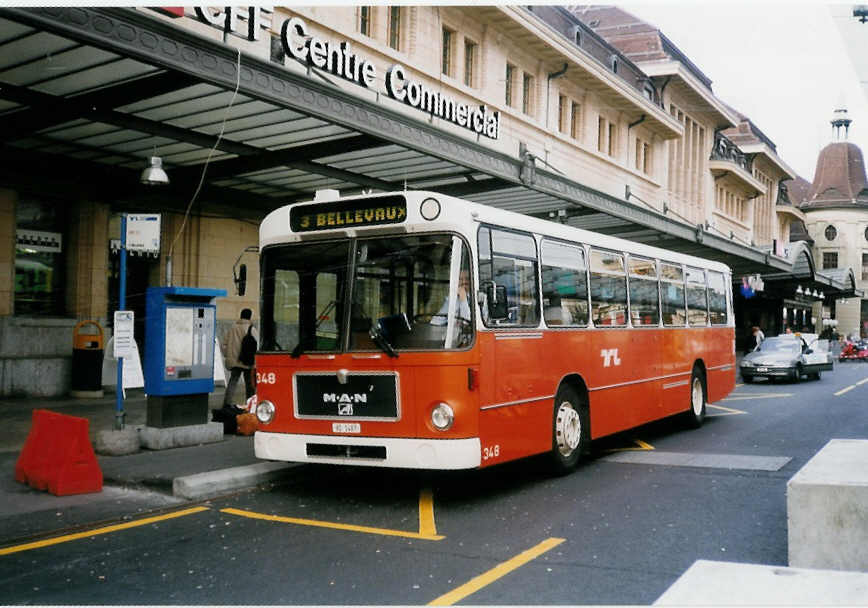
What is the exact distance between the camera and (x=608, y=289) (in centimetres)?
1098

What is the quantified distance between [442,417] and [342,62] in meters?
7.70

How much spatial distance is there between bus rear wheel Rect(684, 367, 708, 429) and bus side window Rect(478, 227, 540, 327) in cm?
606

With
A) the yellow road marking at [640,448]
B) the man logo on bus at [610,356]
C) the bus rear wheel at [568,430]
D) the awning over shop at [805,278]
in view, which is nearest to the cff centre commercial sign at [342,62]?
the man logo on bus at [610,356]

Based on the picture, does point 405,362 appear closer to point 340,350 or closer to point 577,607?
point 340,350

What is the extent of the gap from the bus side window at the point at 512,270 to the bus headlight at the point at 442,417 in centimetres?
91

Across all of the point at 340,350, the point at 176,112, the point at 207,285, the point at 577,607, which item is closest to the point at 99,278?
the point at 207,285

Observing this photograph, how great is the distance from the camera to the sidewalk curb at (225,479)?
8.21m

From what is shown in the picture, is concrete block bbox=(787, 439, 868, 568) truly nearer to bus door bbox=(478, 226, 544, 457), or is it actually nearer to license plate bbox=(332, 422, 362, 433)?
bus door bbox=(478, 226, 544, 457)

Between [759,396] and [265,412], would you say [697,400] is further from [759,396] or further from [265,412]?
[265,412]

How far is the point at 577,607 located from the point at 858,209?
92318mm

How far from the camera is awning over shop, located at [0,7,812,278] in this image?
954 centimetres

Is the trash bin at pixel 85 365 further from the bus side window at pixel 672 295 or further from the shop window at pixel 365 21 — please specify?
the bus side window at pixel 672 295

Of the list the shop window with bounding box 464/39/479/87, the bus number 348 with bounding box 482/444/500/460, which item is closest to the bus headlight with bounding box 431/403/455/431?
the bus number 348 with bounding box 482/444/500/460

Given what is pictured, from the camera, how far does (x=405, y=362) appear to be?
777 centimetres
